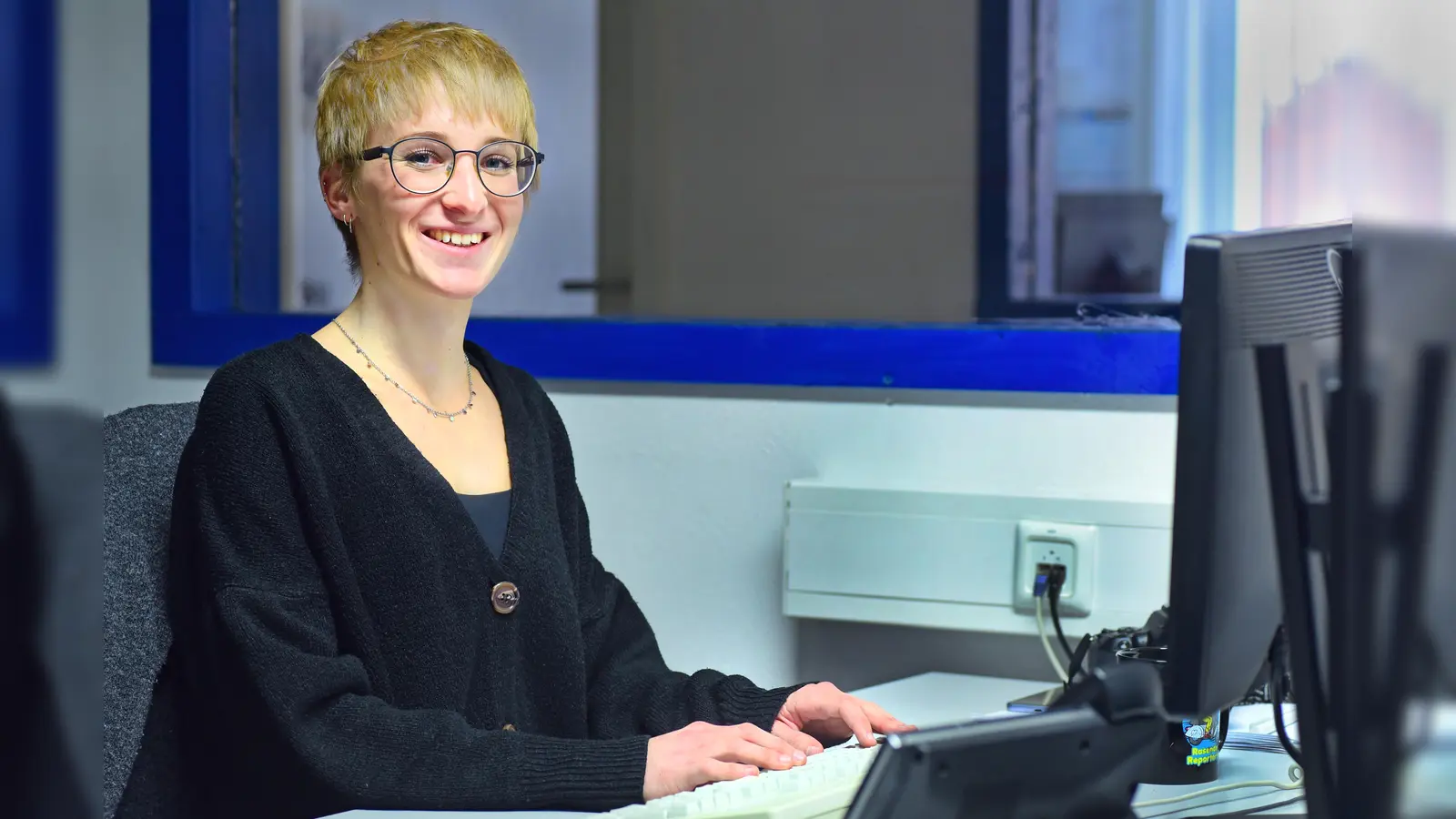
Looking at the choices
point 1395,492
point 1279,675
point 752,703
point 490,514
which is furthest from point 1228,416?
point 490,514

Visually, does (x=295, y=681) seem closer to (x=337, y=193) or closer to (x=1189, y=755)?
(x=337, y=193)

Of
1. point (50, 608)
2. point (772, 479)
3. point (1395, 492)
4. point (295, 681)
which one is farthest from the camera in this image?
point (772, 479)

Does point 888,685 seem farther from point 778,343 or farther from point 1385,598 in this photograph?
point 1385,598

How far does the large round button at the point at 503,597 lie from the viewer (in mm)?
1250

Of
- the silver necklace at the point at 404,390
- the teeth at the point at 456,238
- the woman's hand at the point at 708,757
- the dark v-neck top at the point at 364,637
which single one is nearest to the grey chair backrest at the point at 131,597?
the dark v-neck top at the point at 364,637

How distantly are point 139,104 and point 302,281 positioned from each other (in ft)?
1.31

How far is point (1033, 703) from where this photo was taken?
1437 mm

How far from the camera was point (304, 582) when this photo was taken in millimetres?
1138

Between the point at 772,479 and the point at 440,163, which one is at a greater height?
the point at 440,163

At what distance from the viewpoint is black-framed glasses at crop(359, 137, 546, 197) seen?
1.29 meters

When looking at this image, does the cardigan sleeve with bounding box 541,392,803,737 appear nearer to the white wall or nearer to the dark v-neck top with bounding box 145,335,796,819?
the dark v-neck top with bounding box 145,335,796,819

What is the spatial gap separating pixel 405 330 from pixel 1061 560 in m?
0.81

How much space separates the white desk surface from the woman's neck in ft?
1.45

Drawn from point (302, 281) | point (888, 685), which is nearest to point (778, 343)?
point (888, 685)
